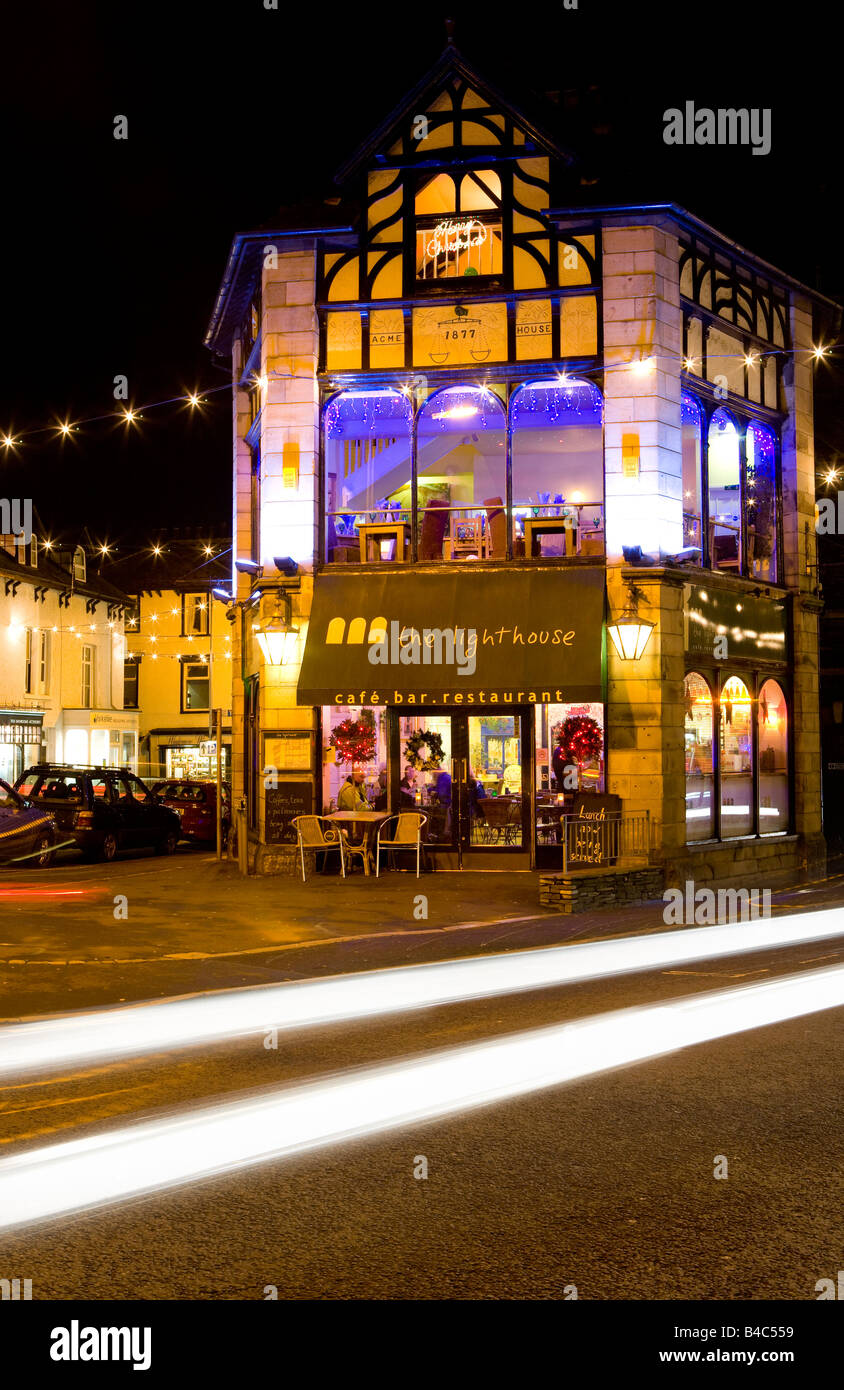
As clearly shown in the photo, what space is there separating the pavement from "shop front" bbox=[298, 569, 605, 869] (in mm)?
1066

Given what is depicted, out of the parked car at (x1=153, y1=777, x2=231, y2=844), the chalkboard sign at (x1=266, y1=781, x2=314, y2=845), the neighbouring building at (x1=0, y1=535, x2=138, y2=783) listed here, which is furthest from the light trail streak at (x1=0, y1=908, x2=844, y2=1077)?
the neighbouring building at (x1=0, y1=535, x2=138, y2=783)

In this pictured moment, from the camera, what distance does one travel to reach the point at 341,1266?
4398 mm

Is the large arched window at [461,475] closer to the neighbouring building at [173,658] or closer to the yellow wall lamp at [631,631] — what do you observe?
the yellow wall lamp at [631,631]

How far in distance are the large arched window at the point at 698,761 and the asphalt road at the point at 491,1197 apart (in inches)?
446

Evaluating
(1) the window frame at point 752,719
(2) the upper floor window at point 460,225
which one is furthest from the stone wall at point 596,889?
(2) the upper floor window at point 460,225

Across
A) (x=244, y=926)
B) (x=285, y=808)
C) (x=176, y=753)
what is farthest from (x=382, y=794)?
(x=176, y=753)

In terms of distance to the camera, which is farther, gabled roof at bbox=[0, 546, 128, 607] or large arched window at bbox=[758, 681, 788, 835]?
gabled roof at bbox=[0, 546, 128, 607]

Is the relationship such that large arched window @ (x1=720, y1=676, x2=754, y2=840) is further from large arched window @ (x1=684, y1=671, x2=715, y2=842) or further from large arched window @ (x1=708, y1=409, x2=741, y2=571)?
large arched window @ (x1=708, y1=409, x2=741, y2=571)

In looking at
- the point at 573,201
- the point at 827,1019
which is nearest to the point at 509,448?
the point at 573,201

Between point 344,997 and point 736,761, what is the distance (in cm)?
1248

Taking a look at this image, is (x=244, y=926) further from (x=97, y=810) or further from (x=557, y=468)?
(x=97, y=810)

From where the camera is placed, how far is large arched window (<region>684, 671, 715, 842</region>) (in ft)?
61.9

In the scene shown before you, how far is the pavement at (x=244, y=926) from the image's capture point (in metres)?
10.7

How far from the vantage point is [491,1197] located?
16.8ft
